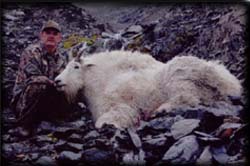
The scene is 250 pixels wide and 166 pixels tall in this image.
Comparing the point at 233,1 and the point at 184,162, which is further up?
the point at 233,1

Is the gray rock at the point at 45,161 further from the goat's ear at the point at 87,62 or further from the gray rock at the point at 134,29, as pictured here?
the gray rock at the point at 134,29

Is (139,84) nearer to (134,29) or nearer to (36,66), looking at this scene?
(134,29)

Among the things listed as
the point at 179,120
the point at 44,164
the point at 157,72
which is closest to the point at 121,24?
the point at 157,72

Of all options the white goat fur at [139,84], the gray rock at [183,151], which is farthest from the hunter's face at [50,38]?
the gray rock at [183,151]

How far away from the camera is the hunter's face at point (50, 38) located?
686cm

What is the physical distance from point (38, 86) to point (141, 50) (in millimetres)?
1137

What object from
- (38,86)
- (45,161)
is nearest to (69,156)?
(45,161)

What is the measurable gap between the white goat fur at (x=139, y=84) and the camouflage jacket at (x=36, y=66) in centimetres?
10

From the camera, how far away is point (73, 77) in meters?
6.80

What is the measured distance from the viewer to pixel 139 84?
22.1 feet

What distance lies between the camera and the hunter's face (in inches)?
270

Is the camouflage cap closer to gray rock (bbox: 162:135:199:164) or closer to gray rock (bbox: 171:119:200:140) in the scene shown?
gray rock (bbox: 171:119:200:140)

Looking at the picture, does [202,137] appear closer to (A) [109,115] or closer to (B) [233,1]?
(A) [109,115]

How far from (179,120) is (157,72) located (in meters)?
0.55
